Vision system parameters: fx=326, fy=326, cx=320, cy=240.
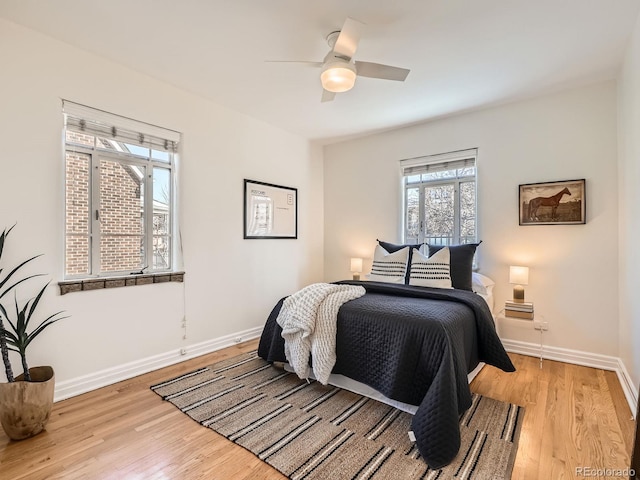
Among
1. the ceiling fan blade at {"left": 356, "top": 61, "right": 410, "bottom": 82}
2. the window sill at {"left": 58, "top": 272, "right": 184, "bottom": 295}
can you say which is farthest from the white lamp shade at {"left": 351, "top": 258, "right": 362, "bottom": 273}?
the ceiling fan blade at {"left": 356, "top": 61, "right": 410, "bottom": 82}

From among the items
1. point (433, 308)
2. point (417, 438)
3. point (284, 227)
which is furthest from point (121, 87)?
point (417, 438)

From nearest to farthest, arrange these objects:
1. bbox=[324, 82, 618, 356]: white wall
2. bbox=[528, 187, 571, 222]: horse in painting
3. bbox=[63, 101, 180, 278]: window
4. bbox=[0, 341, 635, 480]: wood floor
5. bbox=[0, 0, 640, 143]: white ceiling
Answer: bbox=[0, 341, 635, 480]: wood floor < bbox=[0, 0, 640, 143]: white ceiling < bbox=[63, 101, 180, 278]: window < bbox=[324, 82, 618, 356]: white wall < bbox=[528, 187, 571, 222]: horse in painting

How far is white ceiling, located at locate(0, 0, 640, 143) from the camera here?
6.46 ft

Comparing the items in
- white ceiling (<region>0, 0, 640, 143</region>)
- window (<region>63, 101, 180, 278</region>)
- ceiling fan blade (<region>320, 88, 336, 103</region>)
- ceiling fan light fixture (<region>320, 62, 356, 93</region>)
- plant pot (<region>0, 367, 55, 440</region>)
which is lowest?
plant pot (<region>0, 367, 55, 440</region>)

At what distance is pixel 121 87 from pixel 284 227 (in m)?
2.19

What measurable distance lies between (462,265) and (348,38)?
2.23m

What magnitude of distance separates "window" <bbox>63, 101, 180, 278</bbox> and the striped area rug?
110 cm

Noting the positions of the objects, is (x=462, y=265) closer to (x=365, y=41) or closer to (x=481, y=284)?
(x=481, y=284)

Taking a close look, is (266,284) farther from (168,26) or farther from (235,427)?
(168,26)

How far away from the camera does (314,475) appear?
1.58m

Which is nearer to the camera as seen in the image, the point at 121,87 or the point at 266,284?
the point at 121,87

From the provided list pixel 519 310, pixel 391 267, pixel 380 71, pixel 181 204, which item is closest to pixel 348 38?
pixel 380 71

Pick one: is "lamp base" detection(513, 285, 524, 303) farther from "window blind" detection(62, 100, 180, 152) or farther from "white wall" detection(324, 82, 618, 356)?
"window blind" detection(62, 100, 180, 152)

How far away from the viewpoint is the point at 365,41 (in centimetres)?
229
